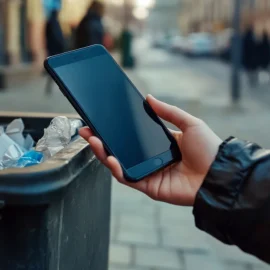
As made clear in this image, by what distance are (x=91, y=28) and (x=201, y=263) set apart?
7516 millimetres

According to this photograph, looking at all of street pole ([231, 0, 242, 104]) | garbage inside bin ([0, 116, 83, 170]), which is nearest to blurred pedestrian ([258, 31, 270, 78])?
street pole ([231, 0, 242, 104])

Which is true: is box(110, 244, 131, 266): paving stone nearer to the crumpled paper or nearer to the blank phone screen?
the crumpled paper

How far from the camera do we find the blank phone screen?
5.53 ft

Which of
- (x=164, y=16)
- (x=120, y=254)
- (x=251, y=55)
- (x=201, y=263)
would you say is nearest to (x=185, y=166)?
(x=201, y=263)

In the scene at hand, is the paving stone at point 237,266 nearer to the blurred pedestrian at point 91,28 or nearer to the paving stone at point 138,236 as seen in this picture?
the paving stone at point 138,236

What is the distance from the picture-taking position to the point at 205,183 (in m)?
1.63

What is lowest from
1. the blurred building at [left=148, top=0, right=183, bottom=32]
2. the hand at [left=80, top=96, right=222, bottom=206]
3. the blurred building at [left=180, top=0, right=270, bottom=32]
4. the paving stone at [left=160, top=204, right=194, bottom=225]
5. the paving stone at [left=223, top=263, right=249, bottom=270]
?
the blurred building at [left=148, top=0, right=183, bottom=32]

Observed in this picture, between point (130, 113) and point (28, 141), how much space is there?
0.59 metres

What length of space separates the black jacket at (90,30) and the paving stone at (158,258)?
23.4 ft

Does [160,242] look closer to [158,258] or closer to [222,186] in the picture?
[158,258]

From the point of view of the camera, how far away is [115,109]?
5.80ft

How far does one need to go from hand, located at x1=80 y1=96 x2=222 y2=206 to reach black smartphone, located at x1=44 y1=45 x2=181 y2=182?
4 cm

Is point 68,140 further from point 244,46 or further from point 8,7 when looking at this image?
point 244,46

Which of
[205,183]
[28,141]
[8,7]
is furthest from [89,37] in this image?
[205,183]
